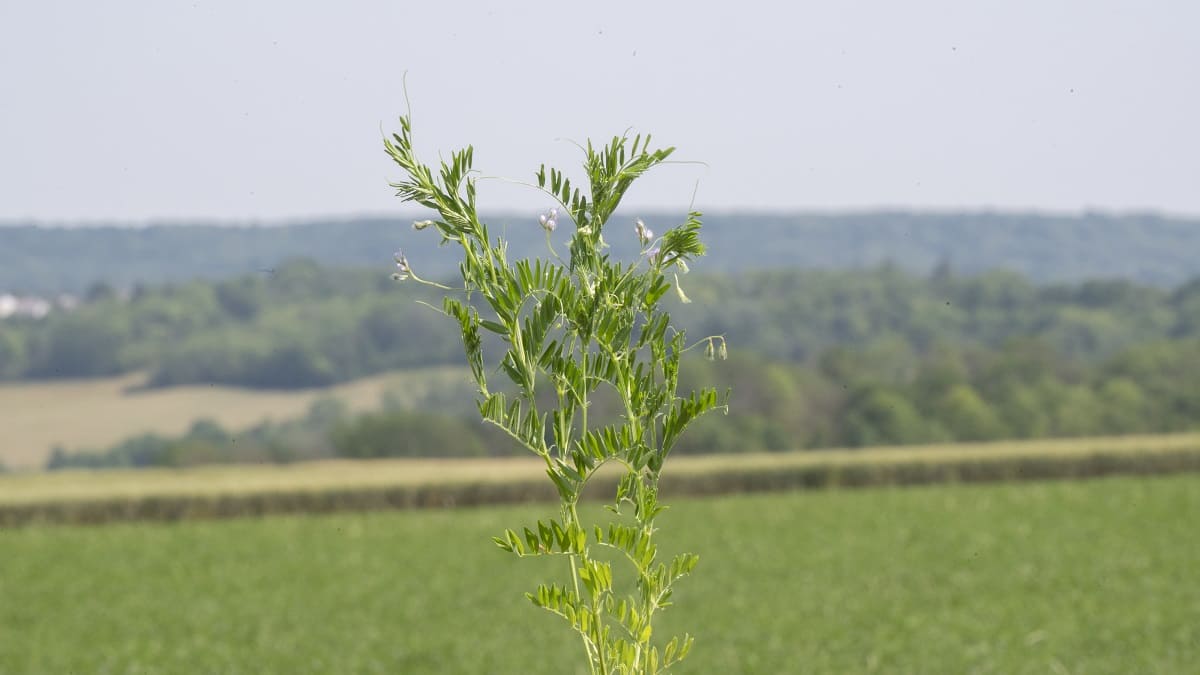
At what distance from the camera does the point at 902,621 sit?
8.87m

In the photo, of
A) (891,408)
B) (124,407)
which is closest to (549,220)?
(891,408)

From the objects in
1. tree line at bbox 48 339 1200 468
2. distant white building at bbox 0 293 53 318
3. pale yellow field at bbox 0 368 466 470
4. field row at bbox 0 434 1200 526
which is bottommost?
pale yellow field at bbox 0 368 466 470

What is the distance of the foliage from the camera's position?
2.31 m

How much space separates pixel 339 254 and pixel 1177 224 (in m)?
46.3

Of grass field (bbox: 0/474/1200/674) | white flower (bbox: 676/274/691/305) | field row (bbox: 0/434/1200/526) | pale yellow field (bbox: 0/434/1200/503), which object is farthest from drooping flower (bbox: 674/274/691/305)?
field row (bbox: 0/434/1200/526)

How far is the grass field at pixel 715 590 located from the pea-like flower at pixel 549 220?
5694 millimetres

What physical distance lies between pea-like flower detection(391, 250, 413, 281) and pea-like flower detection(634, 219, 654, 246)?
1.33ft

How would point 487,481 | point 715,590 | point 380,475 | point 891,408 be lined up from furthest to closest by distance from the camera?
point 891,408 < point 380,475 < point 487,481 < point 715,590

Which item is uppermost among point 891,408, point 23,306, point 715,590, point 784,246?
point 784,246

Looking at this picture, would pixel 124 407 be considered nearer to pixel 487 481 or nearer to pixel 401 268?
pixel 487 481

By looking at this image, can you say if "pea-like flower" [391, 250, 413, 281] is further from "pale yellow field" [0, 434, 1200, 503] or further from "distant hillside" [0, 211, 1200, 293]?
"distant hillside" [0, 211, 1200, 293]

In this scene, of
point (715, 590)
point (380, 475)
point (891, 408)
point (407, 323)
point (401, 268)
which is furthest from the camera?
point (407, 323)

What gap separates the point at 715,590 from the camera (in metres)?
→ 10.4

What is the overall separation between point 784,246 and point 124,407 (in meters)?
32.2
